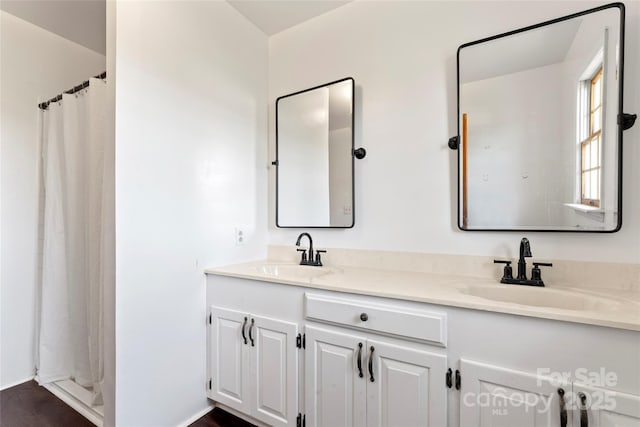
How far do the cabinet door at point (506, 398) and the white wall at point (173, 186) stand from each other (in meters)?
1.40

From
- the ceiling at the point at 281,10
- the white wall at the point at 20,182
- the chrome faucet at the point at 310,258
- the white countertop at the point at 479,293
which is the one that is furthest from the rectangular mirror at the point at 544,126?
the white wall at the point at 20,182

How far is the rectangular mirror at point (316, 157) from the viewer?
1.87 meters

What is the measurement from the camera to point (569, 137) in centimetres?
132

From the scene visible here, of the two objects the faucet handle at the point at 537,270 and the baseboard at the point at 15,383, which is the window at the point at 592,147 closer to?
the faucet handle at the point at 537,270

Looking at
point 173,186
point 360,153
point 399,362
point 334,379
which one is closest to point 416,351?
point 399,362

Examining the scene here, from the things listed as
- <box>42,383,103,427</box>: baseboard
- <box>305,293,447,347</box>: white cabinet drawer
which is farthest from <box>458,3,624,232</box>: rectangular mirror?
<box>42,383,103,427</box>: baseboard

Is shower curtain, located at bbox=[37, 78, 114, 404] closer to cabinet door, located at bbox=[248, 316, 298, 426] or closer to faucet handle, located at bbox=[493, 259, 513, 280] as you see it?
cabinet door, located at bbox=[248, 316, 298, 426]

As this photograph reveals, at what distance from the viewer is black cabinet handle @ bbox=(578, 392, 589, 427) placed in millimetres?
863

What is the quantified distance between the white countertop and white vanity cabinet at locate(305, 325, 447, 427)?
208mm

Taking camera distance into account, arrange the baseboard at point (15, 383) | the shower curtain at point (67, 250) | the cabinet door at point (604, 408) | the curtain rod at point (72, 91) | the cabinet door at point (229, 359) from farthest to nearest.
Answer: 1. the baseboard at point (15, 383)
2. the shower curtain at point (67, 250)
3. the curtain rod at point (72, 91)
4. the cabinet door at point (229, 359)
5. the cabinet door at point (604, 408)

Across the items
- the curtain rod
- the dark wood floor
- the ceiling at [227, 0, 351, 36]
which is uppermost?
the ceiling at [227, 0, 351, 36]

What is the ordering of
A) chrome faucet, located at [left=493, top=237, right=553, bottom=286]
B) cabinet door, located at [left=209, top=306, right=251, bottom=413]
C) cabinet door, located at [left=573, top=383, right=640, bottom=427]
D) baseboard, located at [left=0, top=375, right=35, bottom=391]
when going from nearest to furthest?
cabinet door, located at [left=573, top=383, right=640, bottom=427]
chrome faucet, located at [left=493, top=237, right=553, bottom=286]
cabinet door, located at [left=209, top=306, right=251, bottom=413]
baseboard, located at [left=0, top=375, right=35, bottom=391]

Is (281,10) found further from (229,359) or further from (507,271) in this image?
(229,359)

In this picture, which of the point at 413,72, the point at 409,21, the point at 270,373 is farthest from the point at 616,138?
the point at 270,373
